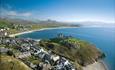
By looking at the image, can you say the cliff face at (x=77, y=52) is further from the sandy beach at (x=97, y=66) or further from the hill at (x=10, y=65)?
the hill at (x=10, y=65)

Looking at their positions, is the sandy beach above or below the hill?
below

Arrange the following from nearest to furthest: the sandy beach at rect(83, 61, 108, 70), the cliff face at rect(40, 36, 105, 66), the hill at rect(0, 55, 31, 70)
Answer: the hill at rect(0, 55, 31, 70)
the sandy beach at rect(83, 61, 108, 70)
the cliff face at rect(40, 36, 105, 66)

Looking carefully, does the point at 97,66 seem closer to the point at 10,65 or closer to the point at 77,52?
the point at 77,52

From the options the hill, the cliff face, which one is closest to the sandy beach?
the cliff face

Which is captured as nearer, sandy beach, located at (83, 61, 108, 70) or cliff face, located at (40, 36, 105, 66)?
sandy beach, located at (83, 61, 108, 70)

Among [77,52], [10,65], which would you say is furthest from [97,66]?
[10,65]

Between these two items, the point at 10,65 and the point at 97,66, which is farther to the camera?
the point at 97,66

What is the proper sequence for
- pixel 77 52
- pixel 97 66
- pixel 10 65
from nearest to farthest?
1. pixel 10 65
2. pixel 97 66
3. pixel 77 52

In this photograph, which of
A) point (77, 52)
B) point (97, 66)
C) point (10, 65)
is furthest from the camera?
point (77, 52)

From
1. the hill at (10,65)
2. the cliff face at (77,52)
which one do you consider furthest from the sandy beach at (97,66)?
the hill at (10,65)

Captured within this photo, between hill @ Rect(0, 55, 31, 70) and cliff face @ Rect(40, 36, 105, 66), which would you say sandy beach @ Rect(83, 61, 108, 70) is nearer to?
cliff face @ Rect(40, 36, 105, 66)

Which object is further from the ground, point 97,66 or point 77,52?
point 77,52

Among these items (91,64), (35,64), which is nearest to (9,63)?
(35,64)
